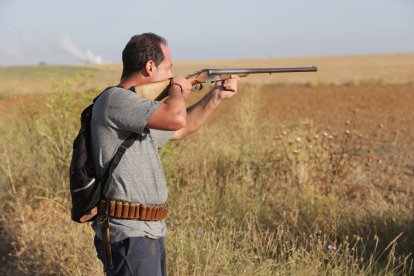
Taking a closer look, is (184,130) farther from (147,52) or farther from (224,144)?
(224,144)

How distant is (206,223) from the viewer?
549 centimetres

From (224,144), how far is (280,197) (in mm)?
1937

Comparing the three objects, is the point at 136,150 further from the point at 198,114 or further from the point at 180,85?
the point at 198,114

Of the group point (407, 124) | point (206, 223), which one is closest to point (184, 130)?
point (206, 223)

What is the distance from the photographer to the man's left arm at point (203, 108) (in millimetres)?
3582

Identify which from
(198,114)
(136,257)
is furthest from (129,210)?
(198,114)

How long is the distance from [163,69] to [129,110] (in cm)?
36

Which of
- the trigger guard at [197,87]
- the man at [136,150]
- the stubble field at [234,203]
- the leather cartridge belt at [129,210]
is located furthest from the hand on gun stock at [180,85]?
the stubble field at [234,203]

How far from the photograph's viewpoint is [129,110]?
9.10ft

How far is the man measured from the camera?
2.79 m

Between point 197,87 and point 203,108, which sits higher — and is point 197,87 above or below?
above

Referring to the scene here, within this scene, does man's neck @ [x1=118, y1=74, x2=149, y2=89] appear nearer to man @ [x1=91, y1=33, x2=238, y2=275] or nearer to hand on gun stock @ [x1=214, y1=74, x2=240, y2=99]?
man @ [x1=91, y1=33, x2=238, y2=275]

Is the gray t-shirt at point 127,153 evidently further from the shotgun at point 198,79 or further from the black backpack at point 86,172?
the shotgun at point 198,79

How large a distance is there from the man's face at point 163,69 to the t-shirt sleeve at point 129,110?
0.22m
